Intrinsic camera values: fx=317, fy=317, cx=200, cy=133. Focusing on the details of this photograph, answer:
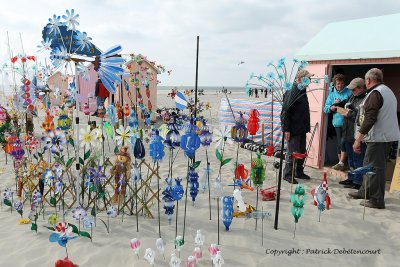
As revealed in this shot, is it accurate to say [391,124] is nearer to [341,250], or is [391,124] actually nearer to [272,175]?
[341,250]

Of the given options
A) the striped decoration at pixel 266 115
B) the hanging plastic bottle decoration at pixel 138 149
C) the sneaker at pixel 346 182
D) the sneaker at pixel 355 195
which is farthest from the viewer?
the striped decoration at pixel 266 115

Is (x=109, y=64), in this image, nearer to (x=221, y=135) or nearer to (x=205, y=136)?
(x=205, y=136)

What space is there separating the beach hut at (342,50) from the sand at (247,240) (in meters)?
1.82

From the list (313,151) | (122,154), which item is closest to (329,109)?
(313,151)

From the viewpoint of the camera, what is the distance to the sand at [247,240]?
2.69m

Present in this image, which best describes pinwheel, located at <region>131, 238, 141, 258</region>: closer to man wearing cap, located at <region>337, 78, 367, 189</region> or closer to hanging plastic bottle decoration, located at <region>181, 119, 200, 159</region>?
hanging plastic bottle decoration, located at <region>181, 119, 200, 159</region>

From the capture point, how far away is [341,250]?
293cm

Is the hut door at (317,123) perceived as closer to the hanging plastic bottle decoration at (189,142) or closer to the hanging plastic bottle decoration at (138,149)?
the hanging plastic bottle decoration at (189,142)

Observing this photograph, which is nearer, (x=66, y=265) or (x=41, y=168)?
(x=66, y=265)

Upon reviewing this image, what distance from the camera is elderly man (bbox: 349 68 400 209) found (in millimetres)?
3691

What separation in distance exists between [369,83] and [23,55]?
216 inches

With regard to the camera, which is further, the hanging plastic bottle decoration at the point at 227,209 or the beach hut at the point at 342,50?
the beach hut at the point at 342,50

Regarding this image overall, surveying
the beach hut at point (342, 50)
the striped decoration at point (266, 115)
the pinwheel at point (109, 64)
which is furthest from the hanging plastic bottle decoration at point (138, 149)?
the striped decoration at point (266, 115)

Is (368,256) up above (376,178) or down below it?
below
